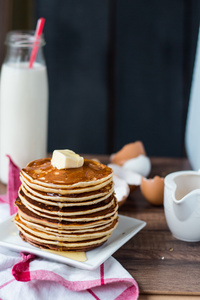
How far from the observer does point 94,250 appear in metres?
0.77

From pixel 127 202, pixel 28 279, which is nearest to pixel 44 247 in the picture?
pixel 28 279

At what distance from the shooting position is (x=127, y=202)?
1059mm

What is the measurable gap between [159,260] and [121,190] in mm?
247

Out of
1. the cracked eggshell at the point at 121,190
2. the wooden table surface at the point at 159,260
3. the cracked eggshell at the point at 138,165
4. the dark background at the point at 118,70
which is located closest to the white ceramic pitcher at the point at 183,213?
the wooden table surface at the point at 159,260

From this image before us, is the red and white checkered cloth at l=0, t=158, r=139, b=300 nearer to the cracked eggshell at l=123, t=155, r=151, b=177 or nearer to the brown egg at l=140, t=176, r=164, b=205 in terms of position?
the brown egg at l=140, t=176, r=164, b=205

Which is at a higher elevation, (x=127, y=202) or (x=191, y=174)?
(x=191, y=174)

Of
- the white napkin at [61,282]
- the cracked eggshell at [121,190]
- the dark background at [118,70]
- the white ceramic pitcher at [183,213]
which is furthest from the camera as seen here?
the dark background at [118,70]

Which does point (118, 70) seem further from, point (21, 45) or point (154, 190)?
point (154, 190)

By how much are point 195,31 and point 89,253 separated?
4.13 ft

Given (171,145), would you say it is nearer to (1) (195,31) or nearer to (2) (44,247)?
(1) (195,31)

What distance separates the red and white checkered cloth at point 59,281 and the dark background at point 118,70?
4.30 feet

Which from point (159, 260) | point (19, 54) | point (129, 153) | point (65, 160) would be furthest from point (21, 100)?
point (159, 260)

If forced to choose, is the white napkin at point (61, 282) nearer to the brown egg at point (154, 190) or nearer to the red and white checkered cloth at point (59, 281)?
the red and white checkered cloth at point (59, 281)

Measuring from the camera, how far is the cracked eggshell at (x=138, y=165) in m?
1.16
